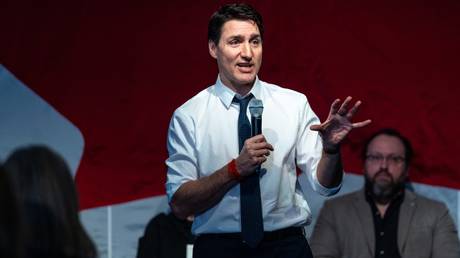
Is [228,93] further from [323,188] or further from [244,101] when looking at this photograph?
[323,188]

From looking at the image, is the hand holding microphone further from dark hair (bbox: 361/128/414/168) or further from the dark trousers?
dark hair (bbox: 361/128/414/168)

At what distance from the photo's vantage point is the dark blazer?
4.99m

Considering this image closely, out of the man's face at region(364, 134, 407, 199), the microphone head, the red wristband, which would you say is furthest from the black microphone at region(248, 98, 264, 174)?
the man's face at region(364, 134, 407, 199)

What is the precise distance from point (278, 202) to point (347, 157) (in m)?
1.89

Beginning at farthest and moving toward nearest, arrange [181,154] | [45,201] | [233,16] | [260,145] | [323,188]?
[233,16]
[181,154]
[323,188]
[260,145]
[45,201]

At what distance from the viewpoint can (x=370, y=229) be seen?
16.7 ft

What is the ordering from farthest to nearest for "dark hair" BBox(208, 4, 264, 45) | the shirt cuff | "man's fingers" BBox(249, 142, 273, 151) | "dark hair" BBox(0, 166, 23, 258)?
"dark hair" BBox(208, 4, 264, 45) < the shirt cuff < "man's fingers" BBox(249, 142, 273, 151) < "dark hair" BBox(0, 166, 23, 258)

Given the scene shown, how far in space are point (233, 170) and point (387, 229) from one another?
6.78 feet

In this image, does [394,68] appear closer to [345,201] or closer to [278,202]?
[345,201]

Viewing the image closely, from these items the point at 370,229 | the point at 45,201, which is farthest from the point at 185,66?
the point at 45,201

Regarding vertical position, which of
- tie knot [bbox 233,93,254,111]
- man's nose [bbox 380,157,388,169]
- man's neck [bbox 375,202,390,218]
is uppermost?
tie knot [bbox 233,93,254,111]

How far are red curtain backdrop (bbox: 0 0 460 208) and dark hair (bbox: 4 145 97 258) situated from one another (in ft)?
8.96

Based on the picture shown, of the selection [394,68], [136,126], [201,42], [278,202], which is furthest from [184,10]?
[278,202]

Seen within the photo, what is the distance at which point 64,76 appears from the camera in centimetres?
505
